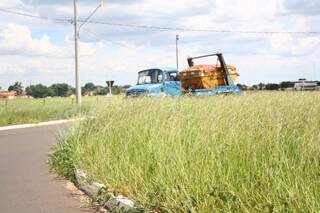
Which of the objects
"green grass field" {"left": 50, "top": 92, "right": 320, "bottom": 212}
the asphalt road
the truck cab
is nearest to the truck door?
the truck cab

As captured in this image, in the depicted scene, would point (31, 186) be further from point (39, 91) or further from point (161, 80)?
point (39, 91)

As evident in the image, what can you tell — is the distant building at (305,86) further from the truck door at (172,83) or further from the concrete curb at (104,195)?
the concrete curb at (104,195)

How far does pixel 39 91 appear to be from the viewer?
10550 cm

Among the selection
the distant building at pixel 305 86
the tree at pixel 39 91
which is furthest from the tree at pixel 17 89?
the distant building at pixel 305 86

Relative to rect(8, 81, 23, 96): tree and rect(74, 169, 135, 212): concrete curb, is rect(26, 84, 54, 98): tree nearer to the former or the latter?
rect(8, 81, 23, 96): tree

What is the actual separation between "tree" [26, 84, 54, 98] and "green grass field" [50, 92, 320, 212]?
3559 inches

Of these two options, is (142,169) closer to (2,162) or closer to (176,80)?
(2,162)

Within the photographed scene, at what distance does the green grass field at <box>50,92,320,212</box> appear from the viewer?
21.8 ft

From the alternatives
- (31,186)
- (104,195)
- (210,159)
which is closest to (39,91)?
(31,186)

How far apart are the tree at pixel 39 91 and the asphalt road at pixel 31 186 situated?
85.0 meters

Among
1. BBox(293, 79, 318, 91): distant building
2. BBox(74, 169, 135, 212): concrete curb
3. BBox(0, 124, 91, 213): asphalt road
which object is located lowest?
BBox(0, 124, 91, 213): asphalt road

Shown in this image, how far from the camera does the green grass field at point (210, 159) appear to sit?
663 cm

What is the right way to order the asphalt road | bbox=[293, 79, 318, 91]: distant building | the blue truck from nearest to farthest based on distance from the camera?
1. the asphalt road
2. bbox=[293, 79, 318, 91]: distant building
3. the blue truck

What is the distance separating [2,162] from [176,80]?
62.6ft
